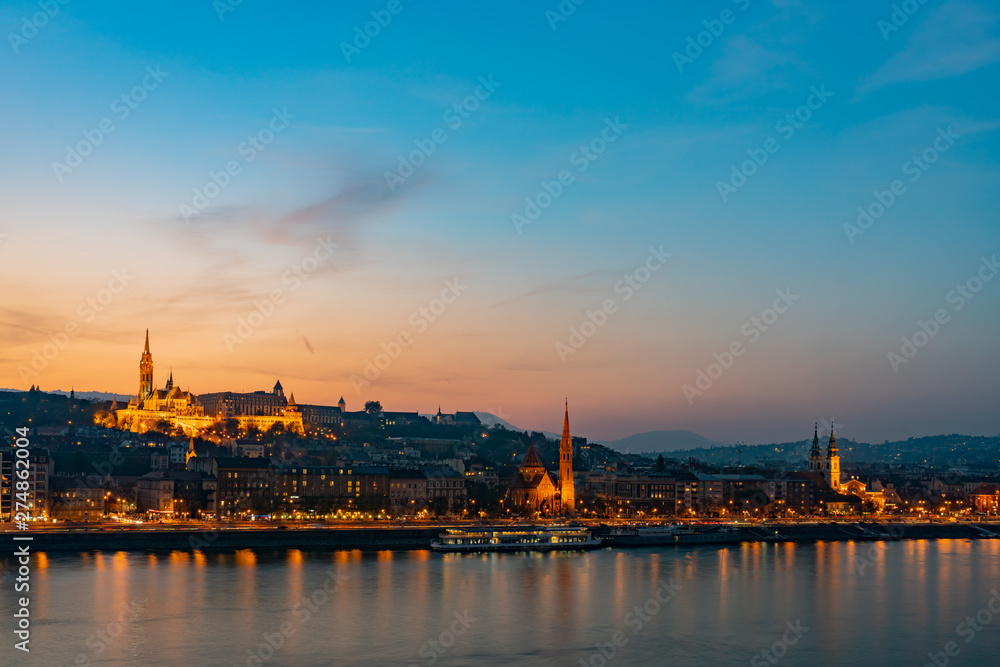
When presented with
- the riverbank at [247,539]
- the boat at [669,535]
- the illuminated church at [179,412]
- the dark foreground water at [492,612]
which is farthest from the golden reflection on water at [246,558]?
the illuminated church at [179,412]

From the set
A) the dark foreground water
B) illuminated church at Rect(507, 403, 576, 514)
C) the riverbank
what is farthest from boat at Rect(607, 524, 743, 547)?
illuminated church at Rect(507, 403, 576, 514)

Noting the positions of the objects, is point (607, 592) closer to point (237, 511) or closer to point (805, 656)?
point (805, 656)

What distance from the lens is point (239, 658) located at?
81.5ft

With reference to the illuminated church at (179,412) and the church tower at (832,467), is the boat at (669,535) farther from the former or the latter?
the illuminated church at (179,412)

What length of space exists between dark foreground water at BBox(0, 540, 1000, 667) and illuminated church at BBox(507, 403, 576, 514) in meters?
29.3

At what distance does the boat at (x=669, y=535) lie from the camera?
5400 cm

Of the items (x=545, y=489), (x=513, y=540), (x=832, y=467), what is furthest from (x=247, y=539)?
(x=832, y=467)

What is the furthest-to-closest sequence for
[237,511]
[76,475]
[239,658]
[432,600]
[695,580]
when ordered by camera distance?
1. [76,475]
2. [237,511]
3. [695,580]
4. [432,600]
5. [239,658]

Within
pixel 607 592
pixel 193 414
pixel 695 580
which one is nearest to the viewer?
pixel 607 592

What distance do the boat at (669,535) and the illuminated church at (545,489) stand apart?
16.3 m

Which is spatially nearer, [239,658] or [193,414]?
[239,658]

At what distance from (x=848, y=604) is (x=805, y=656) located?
303 inches

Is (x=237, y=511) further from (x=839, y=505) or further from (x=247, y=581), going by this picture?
(x=839, y=505)

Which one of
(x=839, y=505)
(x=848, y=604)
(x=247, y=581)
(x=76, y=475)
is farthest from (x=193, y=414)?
(x=848, y=604)
